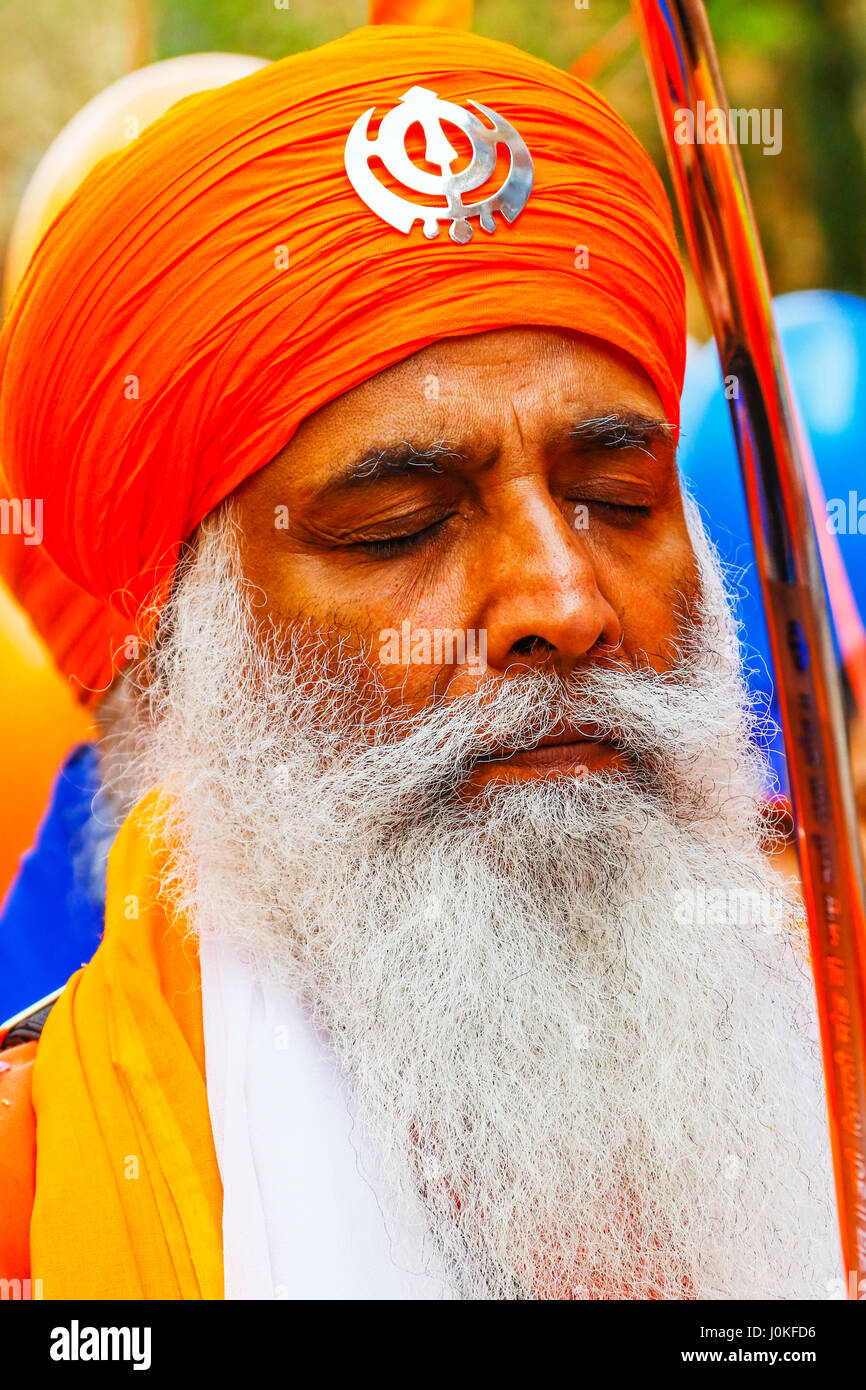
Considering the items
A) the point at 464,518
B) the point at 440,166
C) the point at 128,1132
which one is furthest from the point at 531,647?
the point at 128,1132

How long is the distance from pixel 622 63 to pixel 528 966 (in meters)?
1.64

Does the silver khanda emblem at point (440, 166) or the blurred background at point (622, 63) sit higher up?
the blurred background at point (622, 63)

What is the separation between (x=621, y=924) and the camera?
1.63 metres

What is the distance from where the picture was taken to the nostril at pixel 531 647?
157 centimetres

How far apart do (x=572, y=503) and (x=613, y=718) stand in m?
0.33

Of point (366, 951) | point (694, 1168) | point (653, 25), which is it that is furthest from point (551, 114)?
point (694, 1168)

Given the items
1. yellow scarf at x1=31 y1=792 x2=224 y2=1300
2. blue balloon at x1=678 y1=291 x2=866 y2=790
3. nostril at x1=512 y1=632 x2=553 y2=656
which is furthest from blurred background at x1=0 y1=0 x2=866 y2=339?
yellow scarf at x1=31 y1=792 x2=224 y2=1300

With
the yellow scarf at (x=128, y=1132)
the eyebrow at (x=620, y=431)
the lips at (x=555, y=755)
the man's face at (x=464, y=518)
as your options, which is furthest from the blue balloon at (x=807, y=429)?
the yellow scarf at (x=128, y=1132)

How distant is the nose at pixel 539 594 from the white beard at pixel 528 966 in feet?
0.18

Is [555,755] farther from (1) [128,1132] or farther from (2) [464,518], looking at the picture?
(1) [128,1132]

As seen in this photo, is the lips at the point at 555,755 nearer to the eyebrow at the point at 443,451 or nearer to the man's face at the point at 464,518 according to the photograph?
the man's face at the point at 464,518

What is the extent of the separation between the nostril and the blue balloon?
0.68 meters
